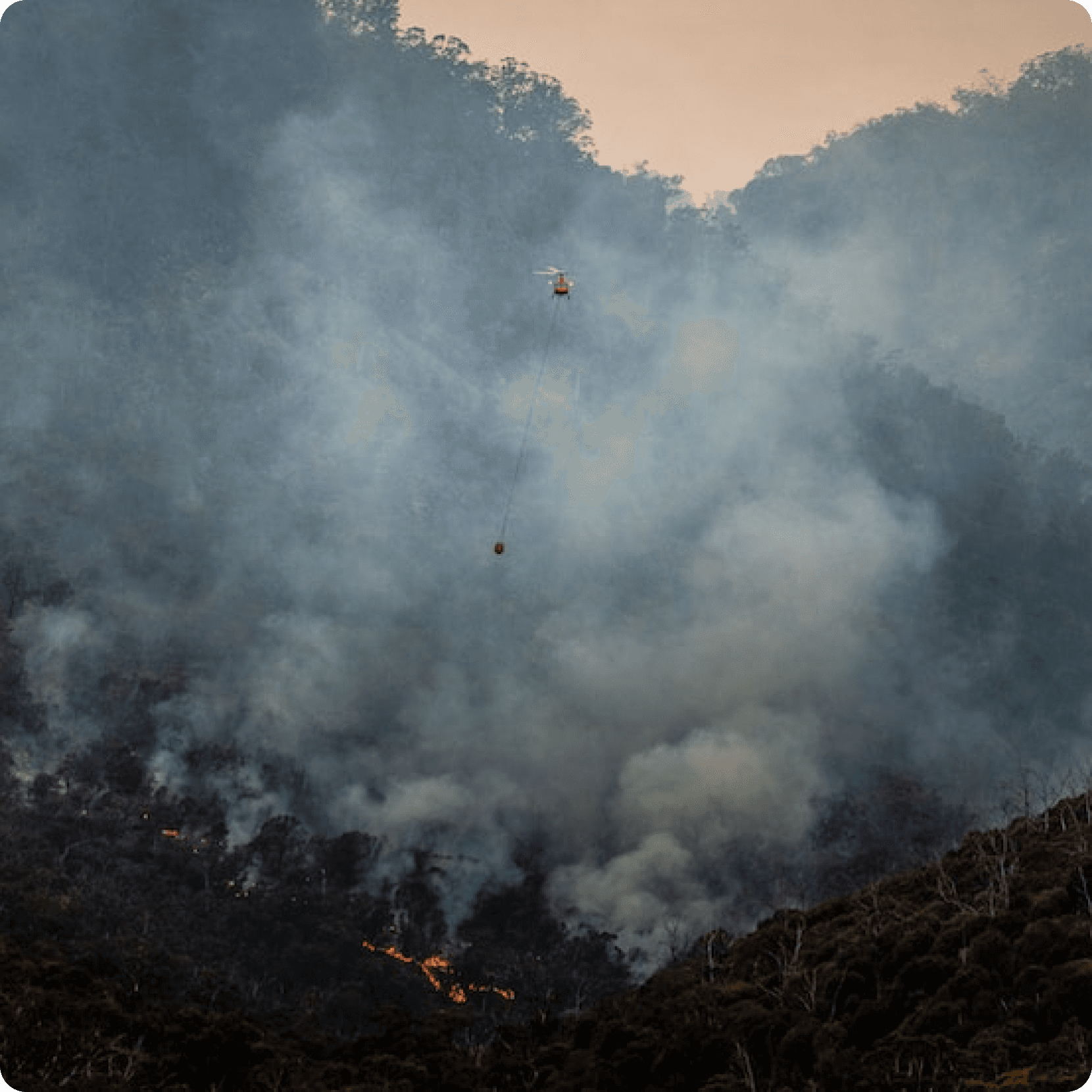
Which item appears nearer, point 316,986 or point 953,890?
point 953,890

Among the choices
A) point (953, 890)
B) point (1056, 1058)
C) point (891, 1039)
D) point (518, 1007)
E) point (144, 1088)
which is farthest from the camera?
point (518, 1007)

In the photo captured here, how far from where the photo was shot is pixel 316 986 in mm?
194250

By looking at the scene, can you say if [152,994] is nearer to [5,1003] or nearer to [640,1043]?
[5,1003]

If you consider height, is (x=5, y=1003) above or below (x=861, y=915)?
above

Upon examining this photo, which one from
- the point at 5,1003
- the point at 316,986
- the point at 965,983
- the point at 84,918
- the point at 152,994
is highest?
the point at 84,918

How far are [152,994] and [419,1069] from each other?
208ft

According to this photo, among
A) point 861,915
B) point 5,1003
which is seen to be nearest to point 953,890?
point 861,915

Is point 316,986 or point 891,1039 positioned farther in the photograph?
point 316,986

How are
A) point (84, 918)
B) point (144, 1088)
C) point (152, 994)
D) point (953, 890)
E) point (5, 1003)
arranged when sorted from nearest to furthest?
point (953, 890), point (144, 1088), point (5, 1003), point (152, 994), point (84, 918)

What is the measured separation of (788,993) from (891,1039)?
246 inches

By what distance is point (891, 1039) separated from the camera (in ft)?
109

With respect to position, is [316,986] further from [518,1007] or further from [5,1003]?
[5,1003]

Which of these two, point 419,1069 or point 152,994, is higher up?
point 152,994

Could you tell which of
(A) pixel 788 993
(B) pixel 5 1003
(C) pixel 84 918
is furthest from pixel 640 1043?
(C) pixel 84 918
